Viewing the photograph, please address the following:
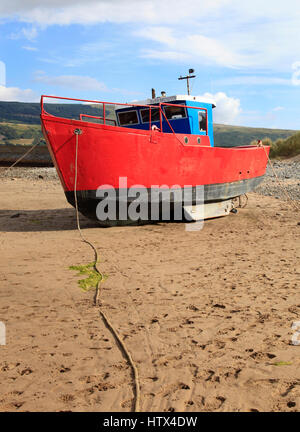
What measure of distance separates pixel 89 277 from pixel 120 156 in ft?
11.2

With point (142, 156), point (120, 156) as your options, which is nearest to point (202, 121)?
point (142, 156)

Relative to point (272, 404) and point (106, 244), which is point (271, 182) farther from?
point (272, 404)

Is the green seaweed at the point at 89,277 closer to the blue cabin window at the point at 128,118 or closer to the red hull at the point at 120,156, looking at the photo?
the red hull at the point at 120,156

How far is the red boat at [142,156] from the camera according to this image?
8125mm

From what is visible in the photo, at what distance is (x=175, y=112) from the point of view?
1052 centimetres

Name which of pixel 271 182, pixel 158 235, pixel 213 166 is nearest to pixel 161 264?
pixel 158 235

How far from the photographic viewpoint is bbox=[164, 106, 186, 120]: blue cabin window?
1046 cm

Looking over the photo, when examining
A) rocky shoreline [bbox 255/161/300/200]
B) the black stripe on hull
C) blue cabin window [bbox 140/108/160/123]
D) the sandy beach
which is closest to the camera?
the sandy beach

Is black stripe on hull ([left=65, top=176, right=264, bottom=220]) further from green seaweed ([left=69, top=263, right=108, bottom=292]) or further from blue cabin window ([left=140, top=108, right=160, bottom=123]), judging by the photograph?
green seaweed ([left=69, top=263, right=108, bottom=292])

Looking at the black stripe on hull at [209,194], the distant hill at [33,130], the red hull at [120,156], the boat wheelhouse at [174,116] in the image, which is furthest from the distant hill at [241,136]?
the red hull at [120,156]

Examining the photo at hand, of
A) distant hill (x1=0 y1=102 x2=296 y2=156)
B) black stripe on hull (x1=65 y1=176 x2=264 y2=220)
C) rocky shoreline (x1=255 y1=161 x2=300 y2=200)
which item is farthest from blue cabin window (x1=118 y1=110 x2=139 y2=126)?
distant hill (x1=0 y1=102 x2=296 y2=156)

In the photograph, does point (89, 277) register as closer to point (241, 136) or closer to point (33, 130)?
point (33, 130)

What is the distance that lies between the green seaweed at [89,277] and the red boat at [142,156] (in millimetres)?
2510

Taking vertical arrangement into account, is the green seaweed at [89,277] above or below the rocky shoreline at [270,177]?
below
